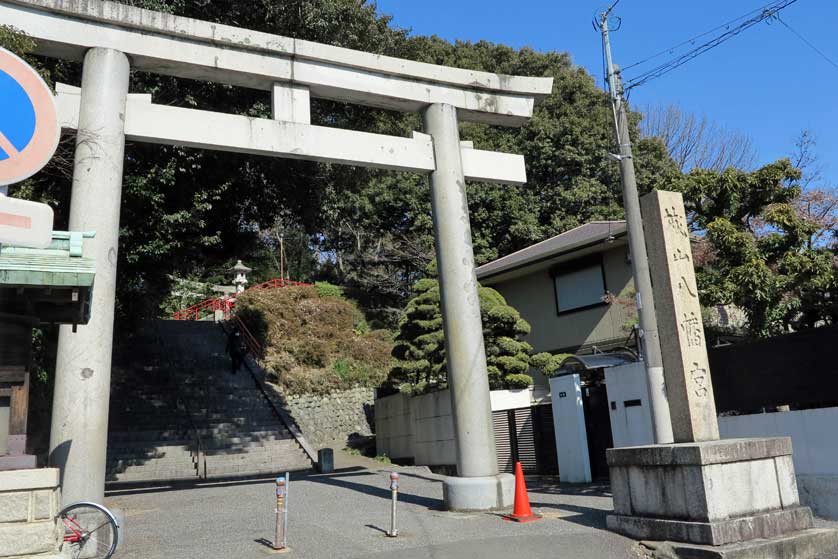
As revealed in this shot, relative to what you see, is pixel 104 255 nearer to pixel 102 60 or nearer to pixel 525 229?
pixel 102 60

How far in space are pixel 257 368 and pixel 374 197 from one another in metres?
11.0

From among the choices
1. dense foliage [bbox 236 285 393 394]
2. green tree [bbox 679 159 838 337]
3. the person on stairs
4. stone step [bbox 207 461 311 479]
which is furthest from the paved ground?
dense foliage [bbox 236 285 393 394]

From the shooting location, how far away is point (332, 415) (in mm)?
23625

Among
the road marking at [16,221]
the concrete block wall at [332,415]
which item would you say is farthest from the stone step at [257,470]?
the road marking at [16,221]

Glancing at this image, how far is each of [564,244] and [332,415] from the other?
10481mm

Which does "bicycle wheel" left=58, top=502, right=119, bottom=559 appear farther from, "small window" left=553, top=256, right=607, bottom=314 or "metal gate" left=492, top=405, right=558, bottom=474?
"small window" left=553, top=256, right=607, bottom=314

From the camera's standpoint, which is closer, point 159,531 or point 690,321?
point 690,321

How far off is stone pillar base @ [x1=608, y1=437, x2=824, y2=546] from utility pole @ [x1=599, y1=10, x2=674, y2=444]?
201 centimetres

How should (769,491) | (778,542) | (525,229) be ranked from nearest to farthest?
(778,542), (769,491), (525,229)

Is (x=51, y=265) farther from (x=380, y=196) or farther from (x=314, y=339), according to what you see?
(x=380, y=196)

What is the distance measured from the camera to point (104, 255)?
843 centimetres

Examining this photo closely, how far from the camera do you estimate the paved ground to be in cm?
745

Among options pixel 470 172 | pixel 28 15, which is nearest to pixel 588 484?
pixel 470 172

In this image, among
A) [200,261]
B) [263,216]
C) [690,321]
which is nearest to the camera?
[690,321]
